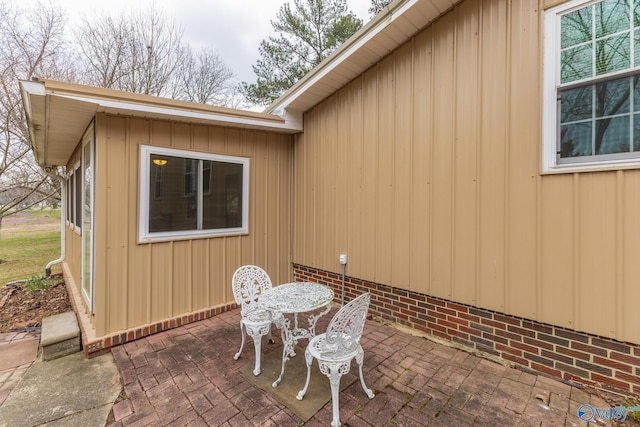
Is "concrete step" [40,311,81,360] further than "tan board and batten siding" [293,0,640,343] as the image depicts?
Yes

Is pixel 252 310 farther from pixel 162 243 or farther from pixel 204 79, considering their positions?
pixel 204 79

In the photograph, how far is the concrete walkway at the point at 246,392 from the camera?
7.05ft

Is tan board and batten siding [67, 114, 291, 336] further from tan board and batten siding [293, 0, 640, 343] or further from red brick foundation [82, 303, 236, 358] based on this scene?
tan board and batten siding [293, 0, 640, 343]

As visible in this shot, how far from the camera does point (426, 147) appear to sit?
3.39 metres

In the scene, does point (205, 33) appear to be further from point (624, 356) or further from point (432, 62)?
point (624, 356)

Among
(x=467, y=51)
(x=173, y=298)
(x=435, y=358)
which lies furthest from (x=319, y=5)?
(x=435, y=358)

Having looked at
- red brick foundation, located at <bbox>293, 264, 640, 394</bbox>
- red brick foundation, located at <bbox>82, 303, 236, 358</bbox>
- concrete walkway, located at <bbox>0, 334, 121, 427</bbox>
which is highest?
red brick foundation, located at <bbox>293, 264, 640, 394</bbox>

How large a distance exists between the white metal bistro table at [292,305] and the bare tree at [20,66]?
362 inches

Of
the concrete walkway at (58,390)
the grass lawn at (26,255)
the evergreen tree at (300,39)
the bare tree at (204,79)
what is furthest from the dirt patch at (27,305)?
the evergreen tree at (300,39)

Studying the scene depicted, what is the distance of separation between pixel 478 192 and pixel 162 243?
3.84 m

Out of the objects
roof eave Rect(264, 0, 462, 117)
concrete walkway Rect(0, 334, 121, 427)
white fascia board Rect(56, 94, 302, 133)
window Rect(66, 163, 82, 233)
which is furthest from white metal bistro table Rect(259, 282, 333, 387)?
window Rect(66, 163, 82, 233)

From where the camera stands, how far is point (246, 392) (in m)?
2.44

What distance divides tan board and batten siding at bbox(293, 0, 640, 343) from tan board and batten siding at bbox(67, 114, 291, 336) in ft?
4.25

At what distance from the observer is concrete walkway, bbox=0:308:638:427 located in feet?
7.05
